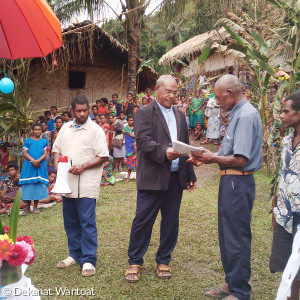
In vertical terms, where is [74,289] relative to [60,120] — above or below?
below

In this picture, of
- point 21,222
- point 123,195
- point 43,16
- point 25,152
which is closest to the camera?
point 43,16

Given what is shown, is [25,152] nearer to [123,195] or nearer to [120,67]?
[123,195]

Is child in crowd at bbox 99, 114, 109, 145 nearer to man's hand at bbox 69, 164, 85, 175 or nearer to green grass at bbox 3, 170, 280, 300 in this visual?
green grass at bbox 3, 170, 280, 300

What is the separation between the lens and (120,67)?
15.3 m

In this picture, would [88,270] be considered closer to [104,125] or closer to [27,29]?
[27,29]

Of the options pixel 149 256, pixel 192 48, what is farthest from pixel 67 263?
pixel 192 48

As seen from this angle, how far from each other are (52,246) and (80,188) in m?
1.33

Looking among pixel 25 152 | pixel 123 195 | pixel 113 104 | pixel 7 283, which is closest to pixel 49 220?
pixel 25 152

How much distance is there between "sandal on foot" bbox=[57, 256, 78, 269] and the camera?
13.2 feet

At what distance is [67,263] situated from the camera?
4043mm

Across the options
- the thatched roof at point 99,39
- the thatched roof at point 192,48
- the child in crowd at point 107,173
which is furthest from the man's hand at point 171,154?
the thatched roof at point 192,48

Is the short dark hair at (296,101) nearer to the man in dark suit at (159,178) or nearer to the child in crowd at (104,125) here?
the man in dark suit at (159,178)

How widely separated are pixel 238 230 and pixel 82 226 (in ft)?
5.51

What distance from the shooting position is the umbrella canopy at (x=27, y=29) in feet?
9.20
